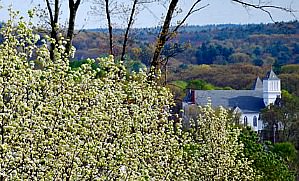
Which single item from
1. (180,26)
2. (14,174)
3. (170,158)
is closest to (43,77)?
(14,174)

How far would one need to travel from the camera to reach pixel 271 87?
75.5 m

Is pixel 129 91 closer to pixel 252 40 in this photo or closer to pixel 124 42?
pixel 124 42

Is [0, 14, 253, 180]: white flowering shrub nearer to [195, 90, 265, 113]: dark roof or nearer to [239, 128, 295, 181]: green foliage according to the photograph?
[239, 128, 295, 181]: green foliage

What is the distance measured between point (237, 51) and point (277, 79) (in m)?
39.8

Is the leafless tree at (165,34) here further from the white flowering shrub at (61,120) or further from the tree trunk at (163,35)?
the white flowering shrub at (61,120)

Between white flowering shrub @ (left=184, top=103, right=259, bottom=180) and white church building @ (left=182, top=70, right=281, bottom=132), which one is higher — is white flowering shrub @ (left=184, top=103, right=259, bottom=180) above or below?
above

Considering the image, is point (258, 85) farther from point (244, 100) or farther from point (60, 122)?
point (60, 122)

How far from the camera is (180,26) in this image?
9.66 m

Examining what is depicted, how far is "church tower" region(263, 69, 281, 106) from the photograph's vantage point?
7438 cm

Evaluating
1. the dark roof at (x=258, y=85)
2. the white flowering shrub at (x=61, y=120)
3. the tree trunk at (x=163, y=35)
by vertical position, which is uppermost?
the tree trunk at (x=163, y=35)

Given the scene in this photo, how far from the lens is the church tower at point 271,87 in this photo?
244 ft

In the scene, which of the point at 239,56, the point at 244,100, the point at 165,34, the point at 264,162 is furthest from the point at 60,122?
the point at 239,56

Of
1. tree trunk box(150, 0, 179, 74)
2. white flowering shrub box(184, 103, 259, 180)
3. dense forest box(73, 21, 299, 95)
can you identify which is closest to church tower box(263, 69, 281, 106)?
dense forest box(73, 21, 299, 95)

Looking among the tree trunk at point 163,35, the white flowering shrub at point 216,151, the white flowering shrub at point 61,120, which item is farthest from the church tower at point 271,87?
the white flowering shrub at point 61,120
